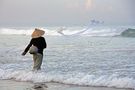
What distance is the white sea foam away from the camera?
35.8 feet

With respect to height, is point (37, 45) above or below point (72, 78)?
above

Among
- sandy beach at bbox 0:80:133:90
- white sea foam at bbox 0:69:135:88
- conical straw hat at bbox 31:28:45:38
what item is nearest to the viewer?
sandy beach at bbox 0:80:133:90

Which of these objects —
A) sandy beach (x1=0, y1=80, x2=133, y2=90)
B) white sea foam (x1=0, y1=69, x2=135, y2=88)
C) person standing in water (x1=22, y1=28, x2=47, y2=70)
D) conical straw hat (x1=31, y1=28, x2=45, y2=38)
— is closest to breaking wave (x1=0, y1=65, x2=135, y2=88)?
white sea foam (x1=0, y1=69, x2=135, y2=88)

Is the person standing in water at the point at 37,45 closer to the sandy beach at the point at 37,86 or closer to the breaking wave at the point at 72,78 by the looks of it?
the breaking wave at the point at 72,78

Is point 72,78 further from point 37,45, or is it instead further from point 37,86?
point 37,45

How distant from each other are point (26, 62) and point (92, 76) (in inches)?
198

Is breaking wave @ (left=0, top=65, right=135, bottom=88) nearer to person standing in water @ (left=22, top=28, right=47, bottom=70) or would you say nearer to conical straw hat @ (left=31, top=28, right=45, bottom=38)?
person standing in water @ (left=22, top=28, right=47, bottom=70)

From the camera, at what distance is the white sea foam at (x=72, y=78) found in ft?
35.8

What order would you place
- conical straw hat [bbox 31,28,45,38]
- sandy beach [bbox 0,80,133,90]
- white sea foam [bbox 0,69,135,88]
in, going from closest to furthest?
sandy beach [bbox 0,80,133,90] → white sea foam [bbox 0,69,135,88] → conical straw hat [bbox 31,28,45,38]

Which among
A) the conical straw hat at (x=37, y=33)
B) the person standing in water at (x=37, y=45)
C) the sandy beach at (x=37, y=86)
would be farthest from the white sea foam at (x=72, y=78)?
the conical straw hat at (x=37, y=33)

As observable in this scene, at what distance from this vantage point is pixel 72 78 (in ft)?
38.3

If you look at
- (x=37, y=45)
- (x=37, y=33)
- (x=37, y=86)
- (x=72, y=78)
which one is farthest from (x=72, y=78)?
(x=37, y=33)

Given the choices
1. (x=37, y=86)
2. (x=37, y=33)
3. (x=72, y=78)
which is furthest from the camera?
(x=37, y=33)

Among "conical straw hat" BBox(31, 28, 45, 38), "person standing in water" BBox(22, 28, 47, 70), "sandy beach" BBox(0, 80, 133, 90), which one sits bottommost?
"sandy beach" BBox(0, 80, 133, 90)
